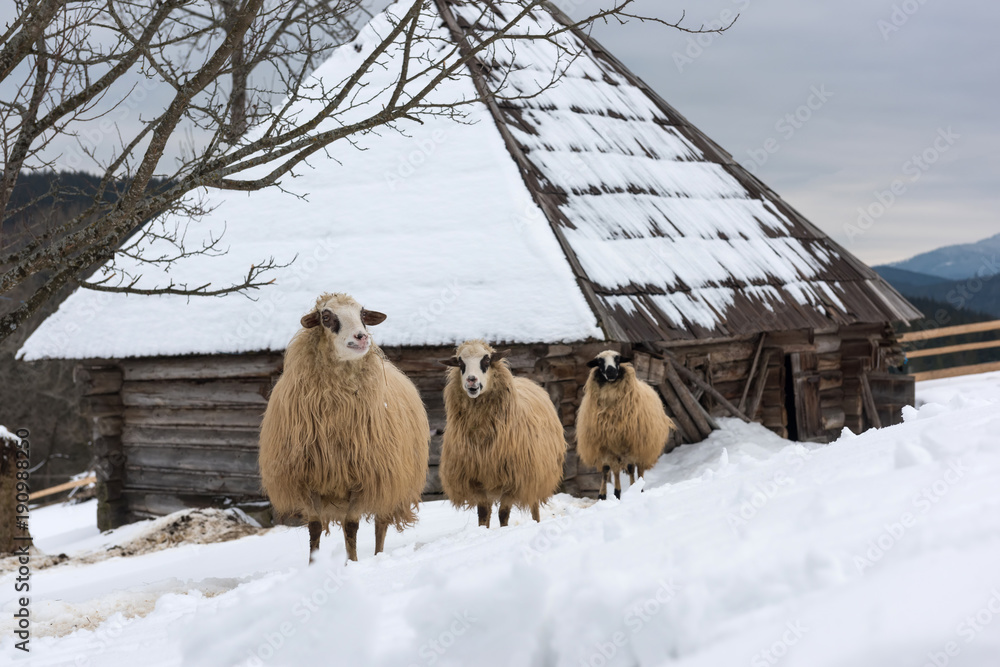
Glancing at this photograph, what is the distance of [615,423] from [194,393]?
18.1ft

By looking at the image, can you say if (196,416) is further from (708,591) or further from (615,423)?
(708,591)

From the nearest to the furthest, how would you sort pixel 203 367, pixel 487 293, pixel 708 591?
1. pixel 708 591
2. pixel 487 293
3. pixel 203 367

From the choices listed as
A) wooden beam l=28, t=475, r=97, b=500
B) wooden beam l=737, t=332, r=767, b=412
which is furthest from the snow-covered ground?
wooden beam l=28, t=475, r=97, b=500

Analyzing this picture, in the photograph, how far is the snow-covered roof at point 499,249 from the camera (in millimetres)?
8133

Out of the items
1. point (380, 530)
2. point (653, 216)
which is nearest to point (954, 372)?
point (653, 216)

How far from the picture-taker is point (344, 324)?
15.5 feet

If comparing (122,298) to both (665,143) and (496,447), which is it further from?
(665,143)

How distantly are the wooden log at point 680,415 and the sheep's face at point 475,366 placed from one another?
436 centimetres

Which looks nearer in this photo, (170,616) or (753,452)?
(170,616)

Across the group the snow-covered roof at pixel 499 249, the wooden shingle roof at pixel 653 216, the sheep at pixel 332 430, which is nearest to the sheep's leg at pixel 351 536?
the sheep at pixel 332 430

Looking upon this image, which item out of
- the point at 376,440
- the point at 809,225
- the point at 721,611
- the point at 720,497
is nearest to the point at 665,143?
the point at 809,225

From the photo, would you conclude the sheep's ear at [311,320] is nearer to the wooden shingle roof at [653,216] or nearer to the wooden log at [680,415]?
the wooden shingle roof at [653,216]

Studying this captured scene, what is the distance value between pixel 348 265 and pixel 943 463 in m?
7.45

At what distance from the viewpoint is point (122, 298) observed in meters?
10.4
